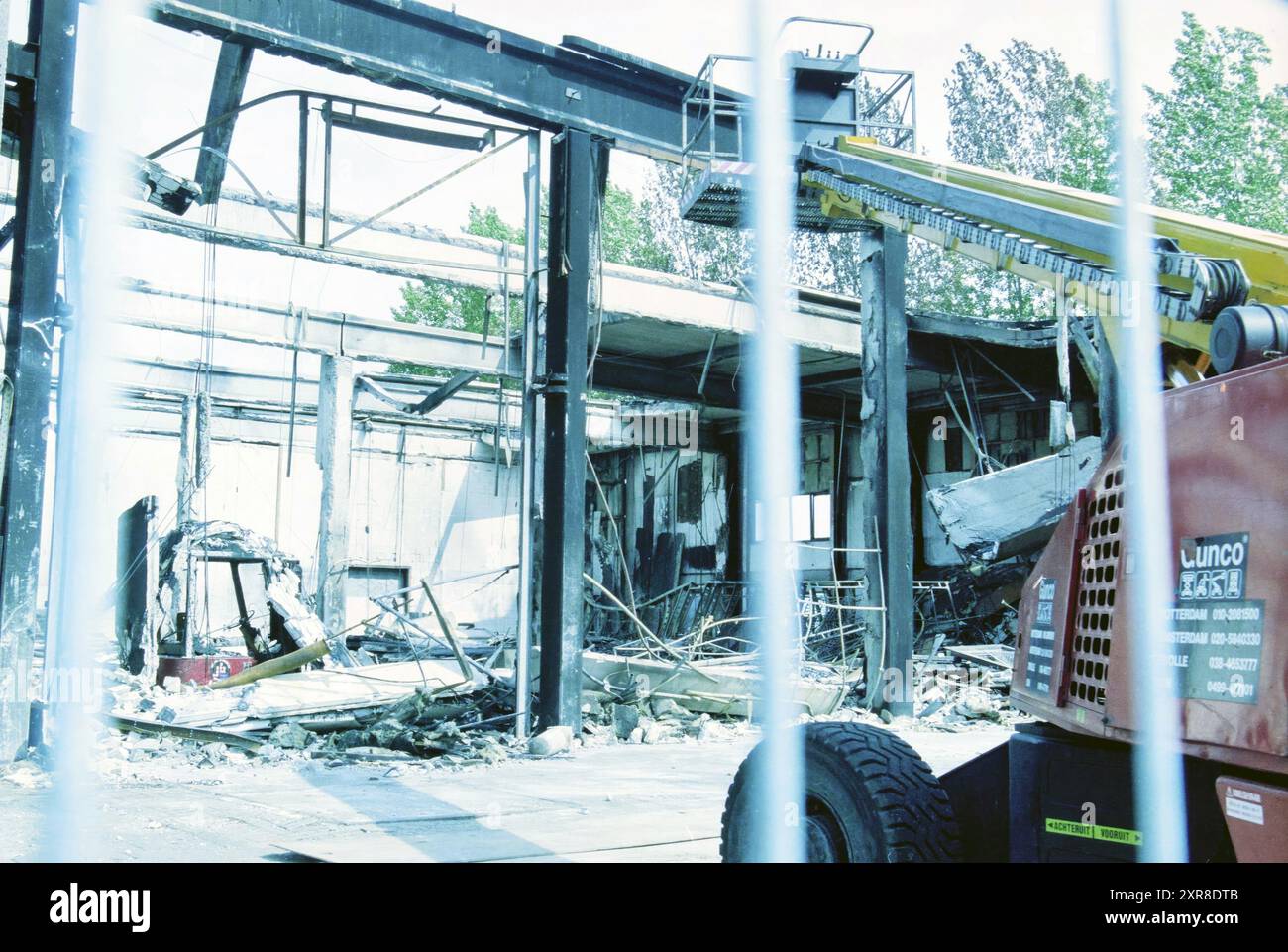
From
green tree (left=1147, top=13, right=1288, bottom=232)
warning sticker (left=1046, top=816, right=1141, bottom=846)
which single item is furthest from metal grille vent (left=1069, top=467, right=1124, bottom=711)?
green tree (left=1147, top=13, right=1288, bottom=232)

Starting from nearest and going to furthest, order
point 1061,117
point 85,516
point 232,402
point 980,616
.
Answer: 1. point 85,516
2. point 980,616
3. point 232,402
4. point 1061,117

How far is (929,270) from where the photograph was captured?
1246 inches

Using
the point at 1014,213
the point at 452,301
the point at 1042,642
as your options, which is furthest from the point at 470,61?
the point at 452,301

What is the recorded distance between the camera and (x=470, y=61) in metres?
9.75

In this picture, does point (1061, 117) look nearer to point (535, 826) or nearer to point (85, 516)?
point (535, 826)

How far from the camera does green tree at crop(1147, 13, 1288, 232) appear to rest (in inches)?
972

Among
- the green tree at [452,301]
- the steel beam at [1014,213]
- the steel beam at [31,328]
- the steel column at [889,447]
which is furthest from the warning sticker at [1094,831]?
the green tree at [452,301]

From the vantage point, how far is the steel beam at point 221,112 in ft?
32.2

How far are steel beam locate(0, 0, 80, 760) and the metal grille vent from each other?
7.86 metres

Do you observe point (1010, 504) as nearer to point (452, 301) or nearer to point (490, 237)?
point (490, 237)

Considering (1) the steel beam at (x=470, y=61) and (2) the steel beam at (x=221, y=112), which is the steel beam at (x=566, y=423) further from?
(2) the steel beam at (x=221, y=112)

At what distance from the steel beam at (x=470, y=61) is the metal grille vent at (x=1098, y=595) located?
7.47 meters
